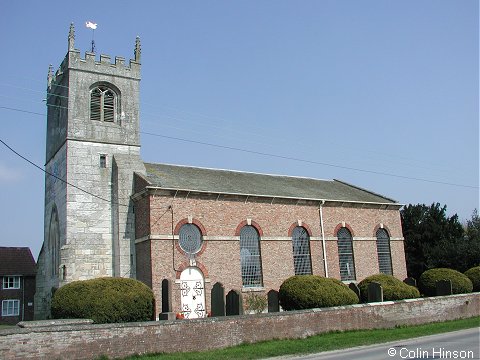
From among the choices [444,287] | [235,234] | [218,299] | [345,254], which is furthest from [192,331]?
[345,254]

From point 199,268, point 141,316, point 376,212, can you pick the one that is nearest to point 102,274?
point 199,268

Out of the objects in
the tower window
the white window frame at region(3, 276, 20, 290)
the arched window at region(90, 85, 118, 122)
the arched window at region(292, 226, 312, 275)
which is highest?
the arched window at region(90, 85, 118, 122)

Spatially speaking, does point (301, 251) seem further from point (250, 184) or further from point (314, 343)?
point (314, 343)

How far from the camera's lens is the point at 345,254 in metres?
34.2

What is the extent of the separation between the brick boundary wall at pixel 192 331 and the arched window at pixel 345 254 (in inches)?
349

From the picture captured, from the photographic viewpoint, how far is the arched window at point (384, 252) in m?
36.0

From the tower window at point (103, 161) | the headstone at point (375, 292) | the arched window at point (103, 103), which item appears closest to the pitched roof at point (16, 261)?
the tower window at point (103, 161)

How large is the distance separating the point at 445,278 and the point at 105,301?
2167cm

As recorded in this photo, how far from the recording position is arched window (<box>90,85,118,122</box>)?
31.1m

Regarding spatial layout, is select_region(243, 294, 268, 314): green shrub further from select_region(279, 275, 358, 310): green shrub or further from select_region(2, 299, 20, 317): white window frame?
select_region(2, 299, 20, 317): white window frame

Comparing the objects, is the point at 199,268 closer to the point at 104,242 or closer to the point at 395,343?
the point at 104,242

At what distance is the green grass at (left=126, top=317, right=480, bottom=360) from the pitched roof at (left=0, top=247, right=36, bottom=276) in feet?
114

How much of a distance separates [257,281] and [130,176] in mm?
9877

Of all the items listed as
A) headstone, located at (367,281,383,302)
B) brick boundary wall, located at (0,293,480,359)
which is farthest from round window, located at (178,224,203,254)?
headstone, located at (367,281,383,302)
